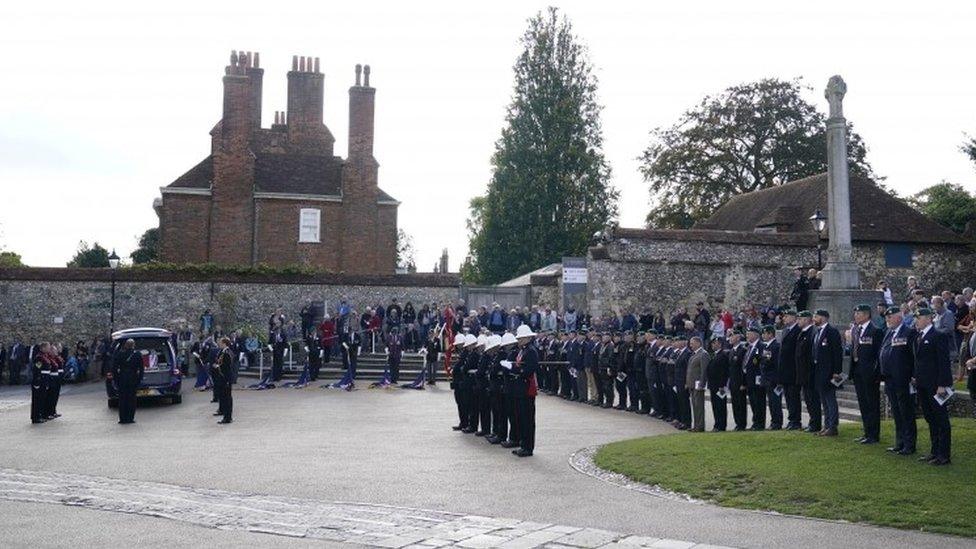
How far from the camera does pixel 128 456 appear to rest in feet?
52.7

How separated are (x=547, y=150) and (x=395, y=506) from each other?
140 feet

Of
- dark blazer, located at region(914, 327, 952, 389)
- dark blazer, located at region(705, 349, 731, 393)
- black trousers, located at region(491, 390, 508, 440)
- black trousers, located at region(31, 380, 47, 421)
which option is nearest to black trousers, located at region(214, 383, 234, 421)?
black trousers, located at region(31, 380, 47, 421)

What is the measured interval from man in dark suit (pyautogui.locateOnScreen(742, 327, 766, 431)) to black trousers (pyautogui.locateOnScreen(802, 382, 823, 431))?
1.97m

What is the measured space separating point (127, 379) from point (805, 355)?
→ 50.1 ft

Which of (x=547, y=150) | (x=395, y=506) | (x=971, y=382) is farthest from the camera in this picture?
(x=547, y=150)

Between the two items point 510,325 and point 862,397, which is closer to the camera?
point 862,397

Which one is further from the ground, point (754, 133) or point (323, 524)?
point (754, 133)

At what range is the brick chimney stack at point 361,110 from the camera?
4578 centimetres

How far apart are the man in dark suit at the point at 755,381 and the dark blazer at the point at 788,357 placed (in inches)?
51.1

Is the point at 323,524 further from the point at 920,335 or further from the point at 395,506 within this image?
the point at 920,335

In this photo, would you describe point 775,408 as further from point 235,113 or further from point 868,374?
point 235,113

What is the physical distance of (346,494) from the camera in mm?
12086

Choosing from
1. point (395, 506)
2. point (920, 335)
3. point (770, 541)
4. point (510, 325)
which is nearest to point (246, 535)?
point (395, 506)

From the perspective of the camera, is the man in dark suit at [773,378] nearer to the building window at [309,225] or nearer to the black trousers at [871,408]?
the black trousers at [871,408]
